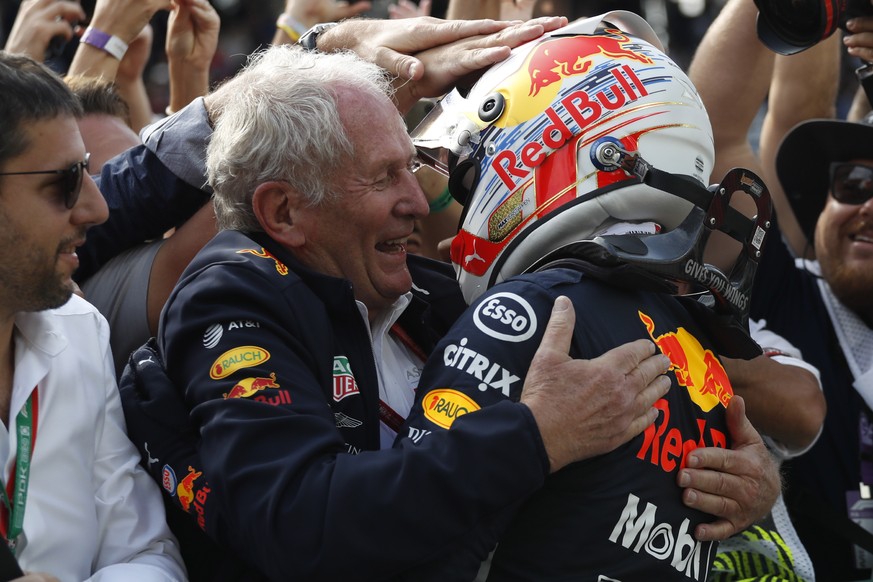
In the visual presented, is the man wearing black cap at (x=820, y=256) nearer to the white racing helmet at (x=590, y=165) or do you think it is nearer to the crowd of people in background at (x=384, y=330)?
the crowd of people in background at (x=384, y=330)

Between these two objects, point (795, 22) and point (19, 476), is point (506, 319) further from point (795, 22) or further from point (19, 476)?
point (795, 22)

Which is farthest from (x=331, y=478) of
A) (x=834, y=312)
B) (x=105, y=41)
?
(x=834, y=312)

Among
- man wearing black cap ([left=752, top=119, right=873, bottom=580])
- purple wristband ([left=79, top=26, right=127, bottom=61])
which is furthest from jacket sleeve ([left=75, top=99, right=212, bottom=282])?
man wearing black cap ([left=752, top=119, right=873, bottom=580])

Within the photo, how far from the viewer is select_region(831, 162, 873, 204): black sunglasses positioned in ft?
13.8

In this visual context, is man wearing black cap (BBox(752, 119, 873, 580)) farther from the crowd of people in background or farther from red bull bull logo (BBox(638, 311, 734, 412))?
red bull bull logo (BBox(638, 311, 734, 412))

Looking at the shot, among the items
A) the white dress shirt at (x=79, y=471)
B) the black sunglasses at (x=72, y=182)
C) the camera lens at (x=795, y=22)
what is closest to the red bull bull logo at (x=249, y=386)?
the white dress shirt at (x=79, y=471)

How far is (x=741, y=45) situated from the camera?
3939mm

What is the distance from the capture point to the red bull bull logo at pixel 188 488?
2.21 m

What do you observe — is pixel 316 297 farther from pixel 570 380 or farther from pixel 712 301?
pixel 712 301

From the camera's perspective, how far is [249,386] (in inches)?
81.9

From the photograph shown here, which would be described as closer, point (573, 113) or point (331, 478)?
point (331, 478)

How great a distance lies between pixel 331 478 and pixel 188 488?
16.7 inches

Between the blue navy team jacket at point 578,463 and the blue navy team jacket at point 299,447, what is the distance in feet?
0.21

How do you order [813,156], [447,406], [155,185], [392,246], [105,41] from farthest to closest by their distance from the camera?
[813,156]
[105,41]
[155,185]
[392,246]
[447,406]
